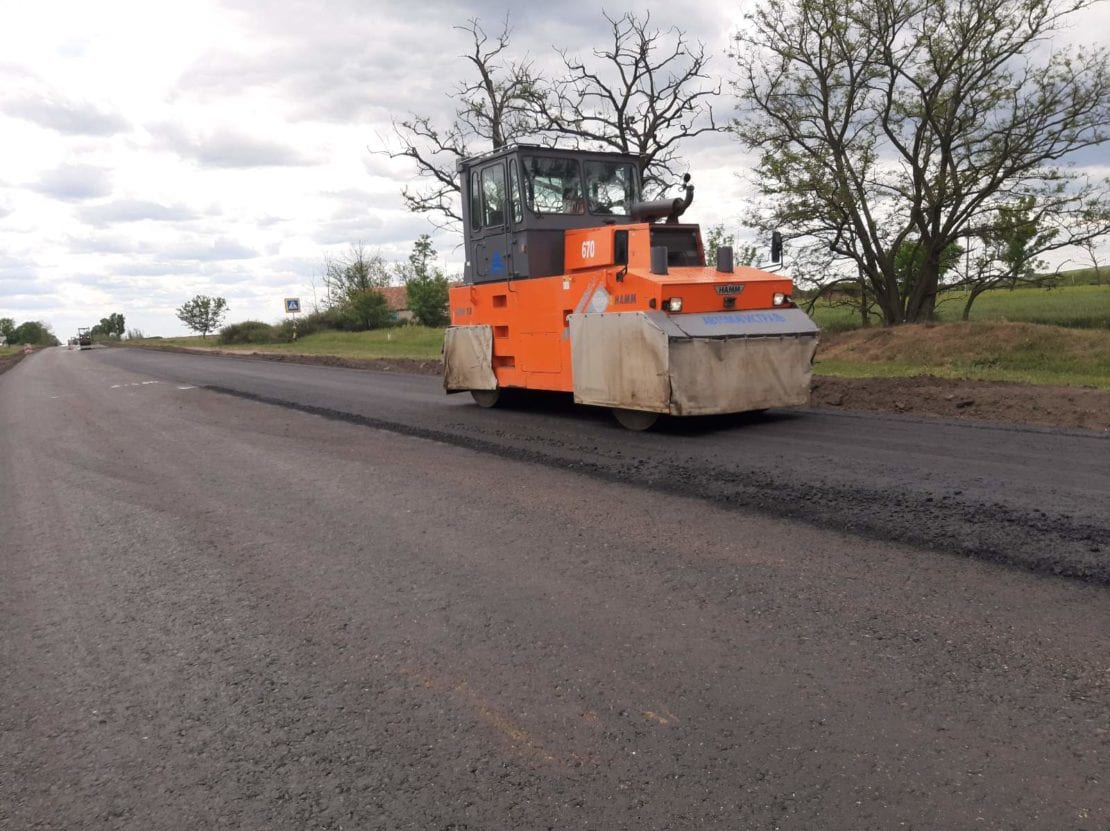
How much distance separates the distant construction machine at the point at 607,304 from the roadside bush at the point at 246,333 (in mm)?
48076

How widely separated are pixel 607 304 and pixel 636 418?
124 centimetres

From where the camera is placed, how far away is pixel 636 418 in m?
9.12

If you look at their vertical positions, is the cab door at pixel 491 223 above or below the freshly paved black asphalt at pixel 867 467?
above

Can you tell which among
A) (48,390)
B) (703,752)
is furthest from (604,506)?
(48,390)

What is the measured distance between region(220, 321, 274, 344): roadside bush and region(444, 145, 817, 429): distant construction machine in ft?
158

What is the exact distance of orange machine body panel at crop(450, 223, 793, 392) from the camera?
28.8 ft

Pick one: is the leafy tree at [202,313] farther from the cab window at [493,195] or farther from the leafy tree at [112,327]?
the cab window at [493,195]

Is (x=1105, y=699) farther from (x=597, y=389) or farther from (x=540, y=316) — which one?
(x=540, y=316)

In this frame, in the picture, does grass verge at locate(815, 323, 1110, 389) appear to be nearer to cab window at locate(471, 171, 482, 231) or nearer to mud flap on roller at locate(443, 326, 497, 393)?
mud flap on roller at locate(443, 326, 497, 393)

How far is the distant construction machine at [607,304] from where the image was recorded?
28.2ft

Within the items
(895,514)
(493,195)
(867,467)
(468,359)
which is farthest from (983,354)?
(895,514)

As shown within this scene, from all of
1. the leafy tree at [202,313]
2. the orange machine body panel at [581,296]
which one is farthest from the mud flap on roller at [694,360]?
the leafy tree at [202,313]

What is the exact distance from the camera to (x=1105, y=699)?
302 centimetres

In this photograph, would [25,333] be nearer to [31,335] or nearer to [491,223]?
[31,335]
